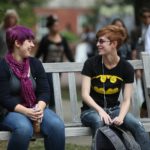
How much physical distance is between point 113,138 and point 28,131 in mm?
791

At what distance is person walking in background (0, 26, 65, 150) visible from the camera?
640 cm

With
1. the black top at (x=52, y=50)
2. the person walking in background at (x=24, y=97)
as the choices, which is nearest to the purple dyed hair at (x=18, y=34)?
the person walking in background at (x=24, y=97)

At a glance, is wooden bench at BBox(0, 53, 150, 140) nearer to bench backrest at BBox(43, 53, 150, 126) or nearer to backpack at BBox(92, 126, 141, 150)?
bench backrest at BBox(43, 53, 150, 126)

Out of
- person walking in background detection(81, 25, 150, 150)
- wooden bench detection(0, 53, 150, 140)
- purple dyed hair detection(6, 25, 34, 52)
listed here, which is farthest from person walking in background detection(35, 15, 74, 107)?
purple dyed hair detection(6, 25, 34, 52)

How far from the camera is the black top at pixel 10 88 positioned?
6551 mm

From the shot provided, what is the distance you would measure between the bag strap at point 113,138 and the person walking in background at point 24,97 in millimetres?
399

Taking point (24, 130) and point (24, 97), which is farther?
point (24, 97)

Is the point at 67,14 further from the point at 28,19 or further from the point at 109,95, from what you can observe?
the point at 109,95

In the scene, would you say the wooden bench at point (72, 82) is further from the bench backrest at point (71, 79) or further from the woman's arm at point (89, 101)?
the woman's arm at point (89, 101)

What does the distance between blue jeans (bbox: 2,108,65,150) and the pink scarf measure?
0.19 meters

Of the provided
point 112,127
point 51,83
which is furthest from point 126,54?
point 112,127

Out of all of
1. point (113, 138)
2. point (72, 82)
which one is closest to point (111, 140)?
point (113, 138)

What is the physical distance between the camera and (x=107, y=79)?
273 inches

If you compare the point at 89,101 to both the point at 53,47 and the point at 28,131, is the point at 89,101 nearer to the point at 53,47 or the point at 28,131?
the point at 28,131
